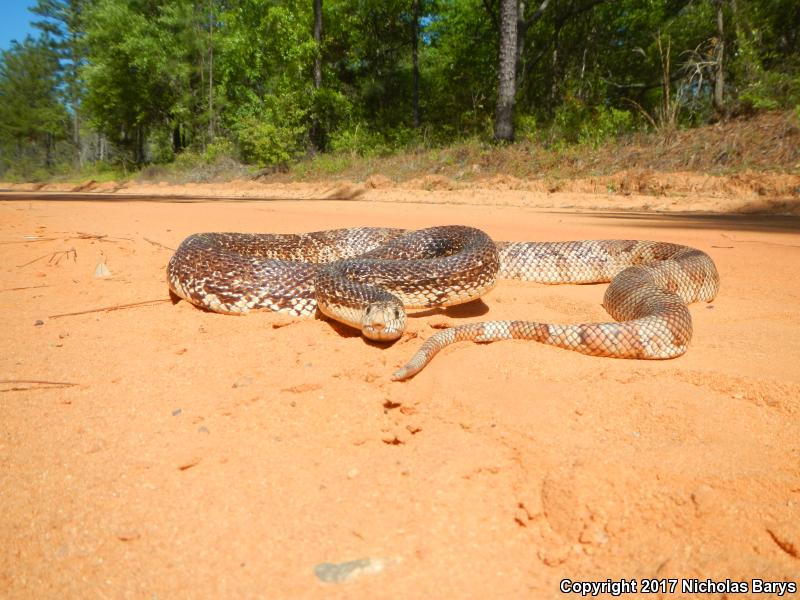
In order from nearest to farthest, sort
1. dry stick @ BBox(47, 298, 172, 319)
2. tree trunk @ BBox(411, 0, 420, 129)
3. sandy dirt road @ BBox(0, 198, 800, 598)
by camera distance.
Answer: sandy dirt road @ BBox(0, 198, 800, 598), dry stick @ BBox(47, 298, 172, 319), tree trunk @ BBox(411, 0, 420, 129)

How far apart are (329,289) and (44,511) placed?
244cm

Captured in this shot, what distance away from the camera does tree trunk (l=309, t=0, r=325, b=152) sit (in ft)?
99.9

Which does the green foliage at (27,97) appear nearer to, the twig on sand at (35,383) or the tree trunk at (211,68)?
the tree trunk at (211,68)

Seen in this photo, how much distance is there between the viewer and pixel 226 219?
32.6 feet

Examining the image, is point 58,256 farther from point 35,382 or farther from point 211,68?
point 211,68

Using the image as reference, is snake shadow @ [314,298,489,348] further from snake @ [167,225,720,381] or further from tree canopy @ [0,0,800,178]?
tree canopy @ [0,0,800,178]

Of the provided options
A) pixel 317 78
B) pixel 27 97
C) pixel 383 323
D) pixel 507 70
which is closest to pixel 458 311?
pixel 383 323

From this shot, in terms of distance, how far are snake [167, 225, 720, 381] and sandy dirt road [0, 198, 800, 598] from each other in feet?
0.66

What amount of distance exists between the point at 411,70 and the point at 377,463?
39.2 meters

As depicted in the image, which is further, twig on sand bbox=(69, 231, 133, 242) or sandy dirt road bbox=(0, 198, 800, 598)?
twig on sand bbox=(69, 231, 133, 242)

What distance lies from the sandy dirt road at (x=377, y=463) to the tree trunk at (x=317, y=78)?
2864 cm

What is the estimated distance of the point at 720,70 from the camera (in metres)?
17.5

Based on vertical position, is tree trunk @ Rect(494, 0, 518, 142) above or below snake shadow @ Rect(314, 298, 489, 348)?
above
